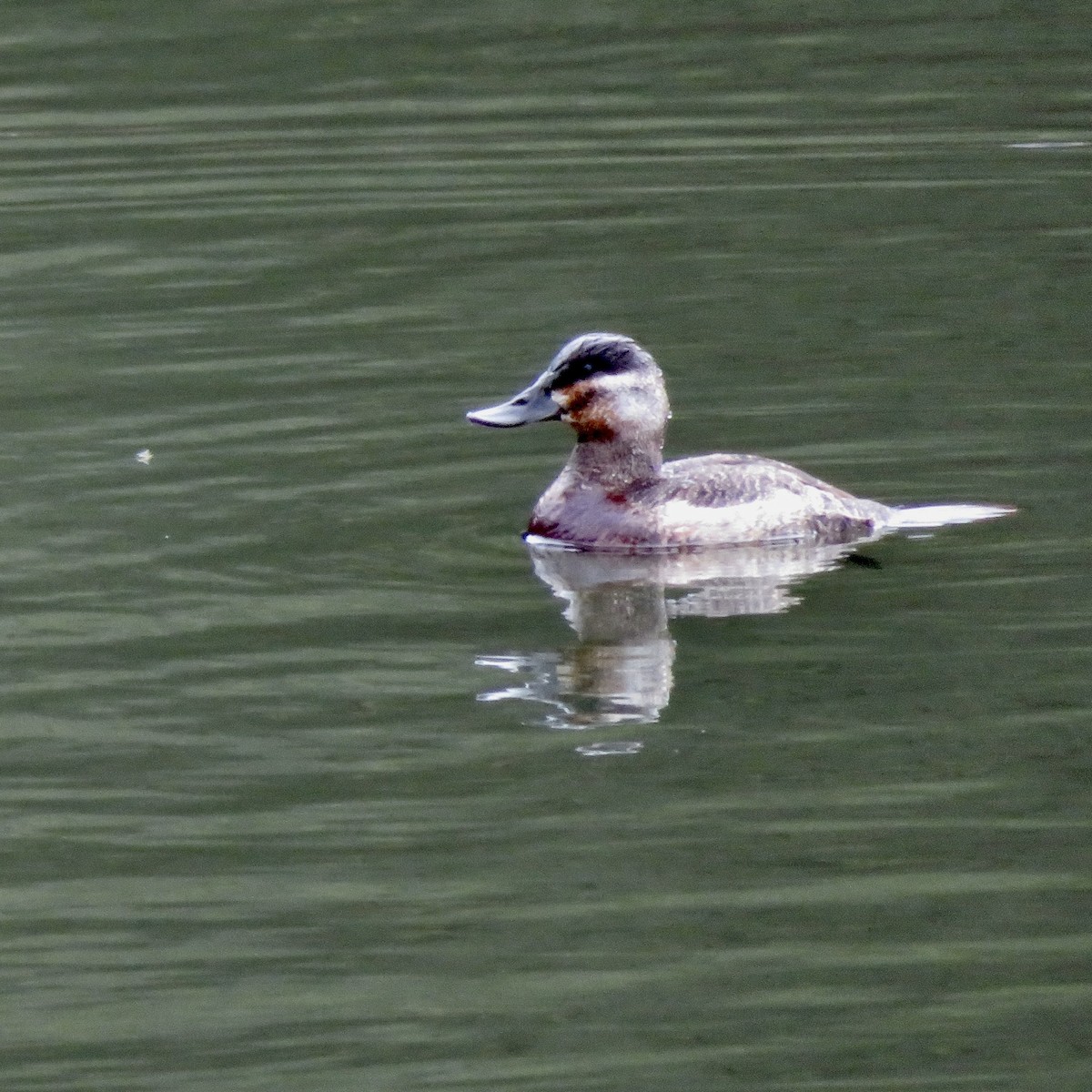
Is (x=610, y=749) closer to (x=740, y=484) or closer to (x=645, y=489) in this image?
(x=740, y=484)

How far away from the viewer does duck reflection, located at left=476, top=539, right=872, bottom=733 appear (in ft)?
27.6

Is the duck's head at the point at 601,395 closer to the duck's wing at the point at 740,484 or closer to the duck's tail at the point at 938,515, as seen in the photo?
the duck's wing at the point at 740,484

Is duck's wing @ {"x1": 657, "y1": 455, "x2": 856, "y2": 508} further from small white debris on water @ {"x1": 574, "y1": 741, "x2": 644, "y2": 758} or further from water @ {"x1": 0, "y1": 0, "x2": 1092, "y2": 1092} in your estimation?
small white debris on water @ {"x1": 574, "y1": 741, "x2": 644, "y2": 758}

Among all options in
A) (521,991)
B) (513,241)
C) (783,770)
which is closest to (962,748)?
(783,770)

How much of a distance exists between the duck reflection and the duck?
7cm

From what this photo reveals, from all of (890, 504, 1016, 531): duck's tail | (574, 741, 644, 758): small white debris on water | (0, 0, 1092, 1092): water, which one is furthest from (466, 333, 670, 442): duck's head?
(574, 741, 644, 758): small white debris on water

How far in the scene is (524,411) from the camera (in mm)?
10625

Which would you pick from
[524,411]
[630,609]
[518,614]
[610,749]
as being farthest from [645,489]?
[610,749]

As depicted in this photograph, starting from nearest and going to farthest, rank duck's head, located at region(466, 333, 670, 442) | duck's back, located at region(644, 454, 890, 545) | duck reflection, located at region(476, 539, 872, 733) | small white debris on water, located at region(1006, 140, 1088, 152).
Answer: duck reflection, located at region(476, 539, 872, 733)
duck's back, located at region(644, 454, 890, 545)
duck's head, located at region(466, 333, 670, 442)
small white debris on water, located at region(1006, 140, 1088, 152)

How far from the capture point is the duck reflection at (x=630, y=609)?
841 cm

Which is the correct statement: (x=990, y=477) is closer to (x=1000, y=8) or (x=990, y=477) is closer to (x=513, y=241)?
(x=513, y=241)

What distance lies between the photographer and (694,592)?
9.68 m

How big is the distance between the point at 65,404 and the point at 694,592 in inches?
156

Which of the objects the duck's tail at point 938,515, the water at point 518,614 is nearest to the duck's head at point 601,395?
the water at point 518,614
